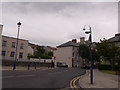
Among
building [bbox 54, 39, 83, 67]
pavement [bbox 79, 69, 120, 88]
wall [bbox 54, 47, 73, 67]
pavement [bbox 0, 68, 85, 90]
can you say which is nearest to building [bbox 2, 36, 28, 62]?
wall [bbox 54, 47, 73, 67]

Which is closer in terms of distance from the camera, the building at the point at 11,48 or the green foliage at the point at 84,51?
the building at the point at 11,48

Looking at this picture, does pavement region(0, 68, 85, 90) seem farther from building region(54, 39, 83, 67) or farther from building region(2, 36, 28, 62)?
building region(54, 39, 83, 67)

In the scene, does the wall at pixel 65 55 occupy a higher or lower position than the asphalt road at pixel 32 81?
higher

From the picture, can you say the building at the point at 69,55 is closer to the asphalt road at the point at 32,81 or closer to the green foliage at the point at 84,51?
the green foliage at the point at 84,51

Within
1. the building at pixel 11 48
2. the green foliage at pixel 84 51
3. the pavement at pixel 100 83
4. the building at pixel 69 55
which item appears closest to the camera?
the pavement at pixel 100 83

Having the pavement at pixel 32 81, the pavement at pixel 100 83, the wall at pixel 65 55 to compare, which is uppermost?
the wall at pixel 65 55

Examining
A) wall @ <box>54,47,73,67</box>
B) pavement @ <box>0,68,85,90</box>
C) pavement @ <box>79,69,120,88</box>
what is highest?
wall @ <box>54,47,73,67</box>

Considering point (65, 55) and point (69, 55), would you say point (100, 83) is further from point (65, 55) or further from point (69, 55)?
point (65, 55)

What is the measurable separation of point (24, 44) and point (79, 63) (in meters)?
24.5

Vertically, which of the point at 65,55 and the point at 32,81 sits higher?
the point at 65,55

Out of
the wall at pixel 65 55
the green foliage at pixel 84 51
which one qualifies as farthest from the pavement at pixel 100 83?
the wall at pixel 65 55

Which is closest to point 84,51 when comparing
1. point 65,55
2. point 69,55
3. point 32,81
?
point 69,55

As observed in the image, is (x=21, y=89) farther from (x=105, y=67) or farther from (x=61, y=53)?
(x=61, y=53)

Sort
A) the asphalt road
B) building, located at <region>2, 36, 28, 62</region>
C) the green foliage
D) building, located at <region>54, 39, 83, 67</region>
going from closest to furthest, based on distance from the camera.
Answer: the asphalt road → building, located at <region>2, 36, 28, 62</region> → the green foliage → building, located at <region>54, 39, 83, 67</region>
